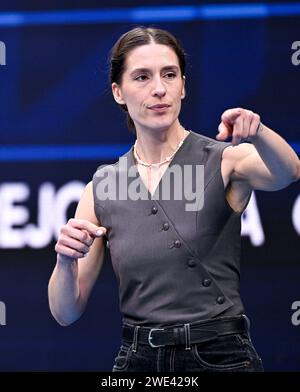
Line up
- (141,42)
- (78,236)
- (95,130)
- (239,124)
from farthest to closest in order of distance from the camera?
(95,130)
(141,42)
(78,236)
(239,124)

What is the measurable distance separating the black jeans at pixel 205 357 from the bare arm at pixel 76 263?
270 mm

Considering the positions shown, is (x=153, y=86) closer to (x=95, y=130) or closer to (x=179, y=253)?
(x=179, y=253)

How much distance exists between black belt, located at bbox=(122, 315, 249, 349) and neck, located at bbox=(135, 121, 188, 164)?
454 mm

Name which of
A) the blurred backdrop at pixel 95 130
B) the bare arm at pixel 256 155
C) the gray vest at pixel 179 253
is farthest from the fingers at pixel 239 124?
the blurred backdrop at pixel 95 130

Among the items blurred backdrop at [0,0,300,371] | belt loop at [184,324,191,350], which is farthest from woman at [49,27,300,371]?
blurred backdrop at [0,0,300,371]

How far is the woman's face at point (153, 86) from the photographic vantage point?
2152 millimetres

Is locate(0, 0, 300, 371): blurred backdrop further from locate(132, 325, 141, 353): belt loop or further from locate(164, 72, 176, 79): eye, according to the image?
locate(132, 325, 141, 353): belt loop

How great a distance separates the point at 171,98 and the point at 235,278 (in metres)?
0.47

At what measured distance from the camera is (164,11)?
3266 millimetres

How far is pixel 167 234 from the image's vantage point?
2.07 m

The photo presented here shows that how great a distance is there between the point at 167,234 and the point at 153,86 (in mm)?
379

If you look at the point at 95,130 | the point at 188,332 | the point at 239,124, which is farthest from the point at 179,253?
the point at 95,130

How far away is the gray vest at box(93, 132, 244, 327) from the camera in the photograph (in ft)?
6.64

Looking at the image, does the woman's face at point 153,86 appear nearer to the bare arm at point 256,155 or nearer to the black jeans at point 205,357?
the bare arm at point 256,155
